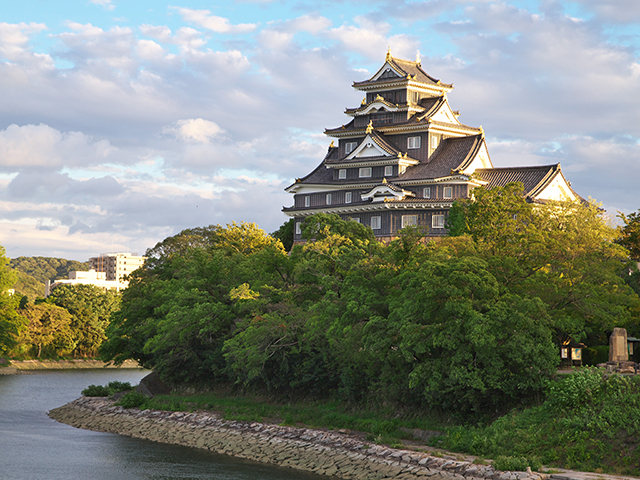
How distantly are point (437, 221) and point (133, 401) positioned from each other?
24.7 meters

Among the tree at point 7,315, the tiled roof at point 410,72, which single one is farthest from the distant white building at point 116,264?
the tiled roof at point 410,72

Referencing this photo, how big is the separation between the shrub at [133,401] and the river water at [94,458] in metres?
3.28

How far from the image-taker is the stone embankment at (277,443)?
2444 centimetres

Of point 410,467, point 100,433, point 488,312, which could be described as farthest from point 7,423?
point 488,312

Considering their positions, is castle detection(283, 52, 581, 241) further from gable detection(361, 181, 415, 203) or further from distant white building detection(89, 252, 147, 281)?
Result: distant white building detection(89, 252, 147, 281)

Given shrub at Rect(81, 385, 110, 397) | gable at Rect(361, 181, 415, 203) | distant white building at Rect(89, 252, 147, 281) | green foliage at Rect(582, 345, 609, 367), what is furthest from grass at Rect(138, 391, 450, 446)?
distant white building at Rect(89, 252, 147, 281)

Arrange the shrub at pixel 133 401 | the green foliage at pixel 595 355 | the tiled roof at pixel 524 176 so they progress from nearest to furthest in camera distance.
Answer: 1. the green foliage at pixel 595 355
2. the shrub at pixel 133 401
3. the tiled roof at pixel 524 176

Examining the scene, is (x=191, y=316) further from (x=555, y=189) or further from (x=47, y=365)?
(x=47, y=365)

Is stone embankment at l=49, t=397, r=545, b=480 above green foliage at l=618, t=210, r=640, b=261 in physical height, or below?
below

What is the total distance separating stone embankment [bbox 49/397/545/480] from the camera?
24438mm

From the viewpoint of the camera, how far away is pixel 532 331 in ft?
84.5

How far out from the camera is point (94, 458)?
100 feet

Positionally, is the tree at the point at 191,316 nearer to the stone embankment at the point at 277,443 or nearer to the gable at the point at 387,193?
the stone embankment at the point at 277,443

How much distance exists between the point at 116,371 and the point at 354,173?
35398 mm
